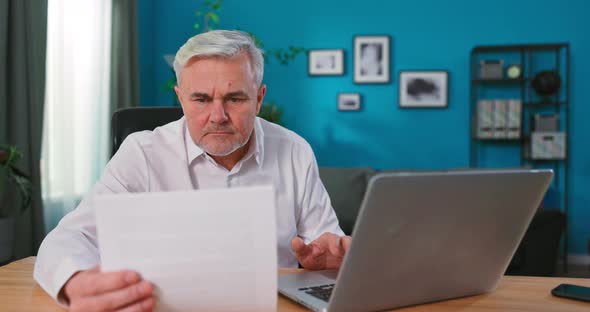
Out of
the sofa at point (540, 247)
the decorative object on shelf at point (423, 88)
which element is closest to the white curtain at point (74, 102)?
the decorative object on shelf at point (423, 88)

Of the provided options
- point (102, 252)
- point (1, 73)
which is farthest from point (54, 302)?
point (1, 73)

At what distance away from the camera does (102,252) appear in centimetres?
68

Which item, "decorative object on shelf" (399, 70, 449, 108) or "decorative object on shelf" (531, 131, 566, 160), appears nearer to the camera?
"decorative object on shelf" (531, 131, 566, 160)

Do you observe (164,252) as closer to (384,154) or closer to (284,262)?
(284,262)

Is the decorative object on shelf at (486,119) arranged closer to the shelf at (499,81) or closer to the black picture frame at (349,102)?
the shelf at (499,81)

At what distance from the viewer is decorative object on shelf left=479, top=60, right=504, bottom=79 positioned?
480 centimetres

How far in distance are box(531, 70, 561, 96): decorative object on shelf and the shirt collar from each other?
377 cm

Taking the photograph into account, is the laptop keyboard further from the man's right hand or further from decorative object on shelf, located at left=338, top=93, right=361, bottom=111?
decorative object on shelf, located at left=338, top=93, right=361, bottom=111

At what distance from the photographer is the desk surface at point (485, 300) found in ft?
3.08

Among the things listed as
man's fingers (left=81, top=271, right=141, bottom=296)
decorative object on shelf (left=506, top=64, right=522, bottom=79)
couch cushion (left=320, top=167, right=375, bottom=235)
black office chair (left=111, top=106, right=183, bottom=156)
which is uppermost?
decorative object on shelf (left=506, top=64, right=522, bottom=79)

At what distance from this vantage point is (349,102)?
206 inches

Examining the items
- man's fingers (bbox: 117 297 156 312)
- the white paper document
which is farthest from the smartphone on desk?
man's fingers (bbox: 117 297 156 312)

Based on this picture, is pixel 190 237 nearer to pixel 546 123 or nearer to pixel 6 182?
pixel 6 182

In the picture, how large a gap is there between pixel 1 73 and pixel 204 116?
91.2 inches
